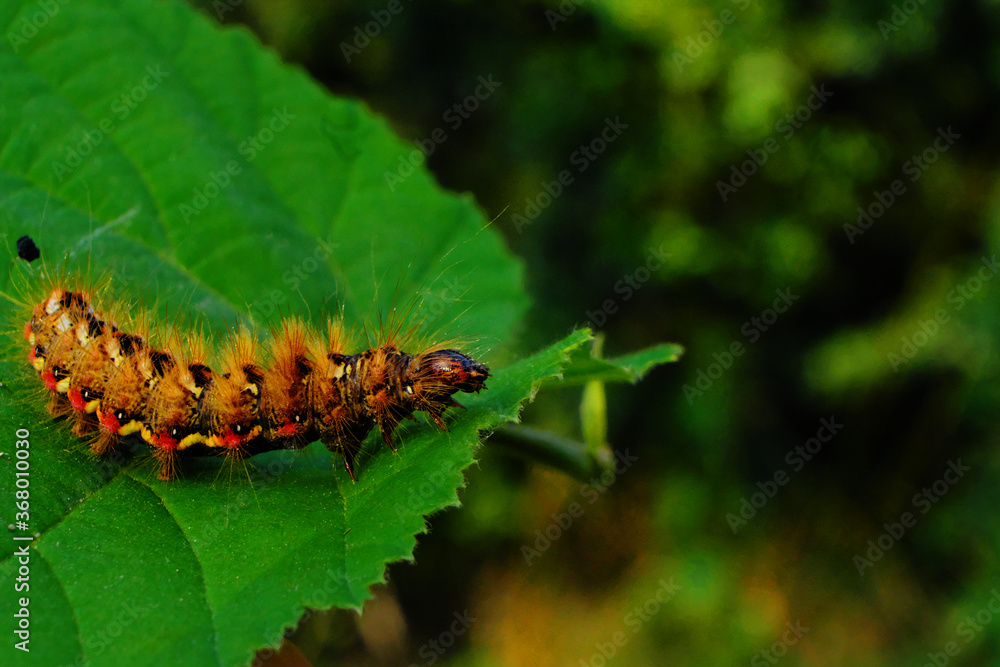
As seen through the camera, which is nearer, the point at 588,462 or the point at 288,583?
the point at 288,583

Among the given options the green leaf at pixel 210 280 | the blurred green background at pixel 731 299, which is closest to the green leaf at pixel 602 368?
the green leaf at pixel 210 280

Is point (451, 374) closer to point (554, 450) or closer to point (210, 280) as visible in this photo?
point (554, 450)

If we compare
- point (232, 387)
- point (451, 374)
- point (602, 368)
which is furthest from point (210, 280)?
point (602, 368)

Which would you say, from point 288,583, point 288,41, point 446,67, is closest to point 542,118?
point 446,67

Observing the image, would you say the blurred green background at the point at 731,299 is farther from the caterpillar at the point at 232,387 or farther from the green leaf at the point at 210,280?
the caterpillar at the point at 232,387

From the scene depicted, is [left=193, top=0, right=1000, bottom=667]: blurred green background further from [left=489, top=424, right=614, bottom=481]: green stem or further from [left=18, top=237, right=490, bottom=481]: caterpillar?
[left=18, top=237, right=490, bottom=481]: caterpillar

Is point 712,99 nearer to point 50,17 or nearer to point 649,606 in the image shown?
point 649,606

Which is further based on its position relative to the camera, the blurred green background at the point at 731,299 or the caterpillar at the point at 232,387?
the blurred green background at the point at 731,299
